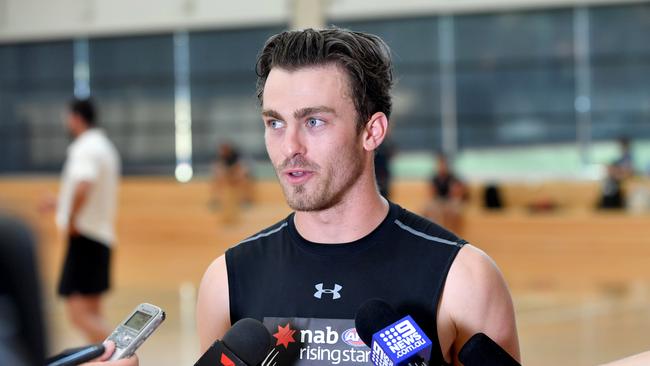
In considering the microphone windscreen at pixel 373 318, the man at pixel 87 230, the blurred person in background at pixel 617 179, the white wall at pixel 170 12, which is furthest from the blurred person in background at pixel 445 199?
the microphone windscreen at pixel 373 318

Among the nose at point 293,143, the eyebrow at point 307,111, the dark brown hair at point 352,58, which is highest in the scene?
the dark brown hair at point 352,58

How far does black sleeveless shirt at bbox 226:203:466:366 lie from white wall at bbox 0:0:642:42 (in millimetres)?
11437

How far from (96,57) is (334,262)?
1406 cm

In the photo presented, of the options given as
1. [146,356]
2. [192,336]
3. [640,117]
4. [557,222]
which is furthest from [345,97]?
[640,117]

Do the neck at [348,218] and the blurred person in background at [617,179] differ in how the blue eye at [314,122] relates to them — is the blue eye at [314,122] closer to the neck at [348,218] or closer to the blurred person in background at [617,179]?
the neck at [348,218]

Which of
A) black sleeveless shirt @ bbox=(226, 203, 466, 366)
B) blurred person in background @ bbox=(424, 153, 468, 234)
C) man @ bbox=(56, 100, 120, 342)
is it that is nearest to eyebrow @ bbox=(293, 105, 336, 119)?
black sleeveless shirt @ bbox=(226, 203, 466, 366)

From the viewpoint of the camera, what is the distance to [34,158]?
611 inches

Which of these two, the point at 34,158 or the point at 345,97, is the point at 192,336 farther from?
the point at 34,158

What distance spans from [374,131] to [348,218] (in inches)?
6.3

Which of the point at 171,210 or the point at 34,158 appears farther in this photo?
the point at 34,158

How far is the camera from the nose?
155cm

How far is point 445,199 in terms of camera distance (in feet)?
36.3

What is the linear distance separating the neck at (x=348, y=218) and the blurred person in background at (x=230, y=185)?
1131 cm

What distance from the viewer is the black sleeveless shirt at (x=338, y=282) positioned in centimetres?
158
